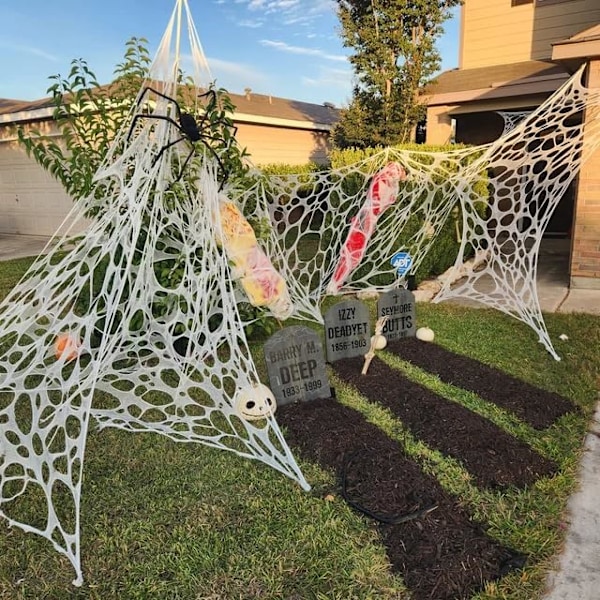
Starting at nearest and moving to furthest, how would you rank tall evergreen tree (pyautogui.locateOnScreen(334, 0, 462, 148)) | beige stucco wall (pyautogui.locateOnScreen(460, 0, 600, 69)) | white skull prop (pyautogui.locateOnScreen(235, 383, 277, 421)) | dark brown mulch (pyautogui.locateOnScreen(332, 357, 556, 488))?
dark brown mulch (pyautogui.locateOnScreen(332, 357, 556, 488))
white skull prop (pyautogui.locateOnScreen(235, 383, 277, 421))
beige stucco wall (pyautogui.locateOnScreen(460, 0, 600, 69))
tall evergreen tree (pyautogui.locateOnScreen(334, 0, 462, 148))

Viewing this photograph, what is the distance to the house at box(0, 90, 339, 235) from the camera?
12.1 metres

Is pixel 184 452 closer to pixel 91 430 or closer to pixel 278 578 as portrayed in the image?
pixel 91 430

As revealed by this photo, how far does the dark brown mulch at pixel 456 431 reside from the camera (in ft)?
8.39

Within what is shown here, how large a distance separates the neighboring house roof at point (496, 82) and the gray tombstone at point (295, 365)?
692 cm

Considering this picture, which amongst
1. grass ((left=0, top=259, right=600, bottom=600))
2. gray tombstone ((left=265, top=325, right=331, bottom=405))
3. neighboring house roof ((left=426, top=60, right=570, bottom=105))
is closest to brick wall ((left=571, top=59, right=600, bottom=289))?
neighboring house roof ((left=426, top=60, right=570, bottom=105))

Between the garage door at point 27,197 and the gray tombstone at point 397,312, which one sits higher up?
the garage door at point 27,197

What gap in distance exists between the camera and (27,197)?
43.0 feet

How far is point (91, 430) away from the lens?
124 inches

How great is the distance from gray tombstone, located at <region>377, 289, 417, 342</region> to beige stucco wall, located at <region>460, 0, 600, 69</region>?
716cm

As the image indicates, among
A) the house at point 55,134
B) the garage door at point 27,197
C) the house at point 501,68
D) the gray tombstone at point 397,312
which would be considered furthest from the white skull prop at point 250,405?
the garage door at point 27,197

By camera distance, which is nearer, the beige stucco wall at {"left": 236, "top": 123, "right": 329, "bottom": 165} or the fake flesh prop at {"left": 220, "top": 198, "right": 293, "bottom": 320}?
the fake flesh prop at {"left": 220, "top": 198, "right": 293, "bottom": 320}

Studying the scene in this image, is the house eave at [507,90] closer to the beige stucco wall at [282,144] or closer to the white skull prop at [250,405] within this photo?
the beige stucco wall at [282,144]

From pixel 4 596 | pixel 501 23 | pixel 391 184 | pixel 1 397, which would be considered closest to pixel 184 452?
pixel 4 596

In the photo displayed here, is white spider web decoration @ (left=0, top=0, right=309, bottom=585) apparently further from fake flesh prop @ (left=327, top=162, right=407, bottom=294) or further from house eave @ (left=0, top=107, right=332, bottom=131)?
house eave @ (left=0, top=107, right=332, bottom=131)
